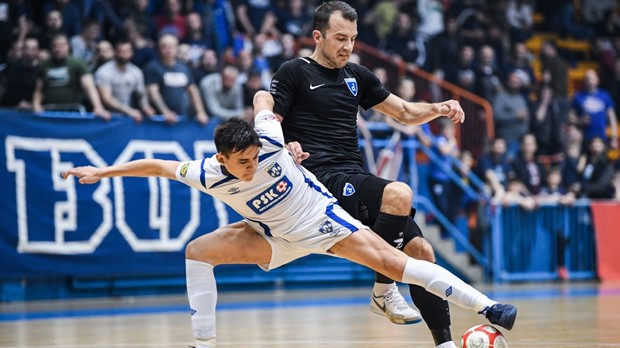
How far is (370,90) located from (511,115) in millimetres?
12255

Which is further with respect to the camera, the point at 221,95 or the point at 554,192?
the point at 554,192

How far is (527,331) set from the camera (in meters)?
8.76

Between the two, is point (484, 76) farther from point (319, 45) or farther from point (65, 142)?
point (319, 45)

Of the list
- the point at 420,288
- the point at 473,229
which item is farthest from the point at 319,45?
the point at 473,229

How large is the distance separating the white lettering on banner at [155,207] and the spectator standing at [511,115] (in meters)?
6.73

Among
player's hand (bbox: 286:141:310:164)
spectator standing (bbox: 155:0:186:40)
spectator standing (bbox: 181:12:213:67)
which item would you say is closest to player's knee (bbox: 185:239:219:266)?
player's hand (bbox: 286:141:310:164)

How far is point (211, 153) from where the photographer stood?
15789 millimetres

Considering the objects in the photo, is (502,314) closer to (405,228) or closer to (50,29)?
(405,228)

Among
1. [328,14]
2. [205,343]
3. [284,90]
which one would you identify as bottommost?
[205,343]

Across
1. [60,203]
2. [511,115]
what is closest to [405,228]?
[60,203]

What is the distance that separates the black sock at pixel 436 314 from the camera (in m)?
6.98

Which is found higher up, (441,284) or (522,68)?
(522,68)

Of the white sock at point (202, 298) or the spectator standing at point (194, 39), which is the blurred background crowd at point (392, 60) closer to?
the spectator standing at point (194, 39)

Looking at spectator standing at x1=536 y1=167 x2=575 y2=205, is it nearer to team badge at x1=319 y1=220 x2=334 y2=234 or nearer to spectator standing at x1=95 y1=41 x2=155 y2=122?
spectator standing at x1=95 y1=41 x2=155 y2=122
